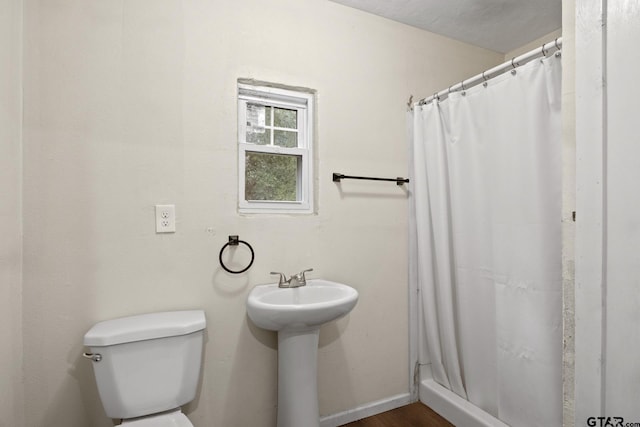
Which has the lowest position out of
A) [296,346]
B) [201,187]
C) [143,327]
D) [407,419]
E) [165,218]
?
[407,419]

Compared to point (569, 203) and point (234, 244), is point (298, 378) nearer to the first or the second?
point (234, 244)

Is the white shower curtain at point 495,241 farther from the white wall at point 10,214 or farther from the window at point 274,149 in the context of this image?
the white wall at point 10,214

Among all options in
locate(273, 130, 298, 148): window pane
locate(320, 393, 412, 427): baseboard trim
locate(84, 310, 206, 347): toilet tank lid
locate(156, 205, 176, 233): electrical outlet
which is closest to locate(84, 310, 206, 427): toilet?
locate(84, 310, 206, 347): toilet tank lid

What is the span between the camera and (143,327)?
1.23m

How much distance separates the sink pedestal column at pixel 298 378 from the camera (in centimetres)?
146

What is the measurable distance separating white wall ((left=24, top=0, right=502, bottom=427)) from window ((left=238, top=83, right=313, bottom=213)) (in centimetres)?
7

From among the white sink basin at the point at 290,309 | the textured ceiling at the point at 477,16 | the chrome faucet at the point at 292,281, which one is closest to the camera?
the white sink basin at the point at 290,309

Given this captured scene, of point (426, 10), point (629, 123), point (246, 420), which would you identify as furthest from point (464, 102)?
point (246, 420)

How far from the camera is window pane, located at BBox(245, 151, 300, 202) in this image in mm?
1687

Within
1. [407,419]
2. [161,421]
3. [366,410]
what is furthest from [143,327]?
[407,419]

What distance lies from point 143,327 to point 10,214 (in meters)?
0.64

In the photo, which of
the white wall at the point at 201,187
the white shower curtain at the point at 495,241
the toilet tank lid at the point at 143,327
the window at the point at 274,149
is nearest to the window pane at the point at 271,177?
the window at the point at 274,149

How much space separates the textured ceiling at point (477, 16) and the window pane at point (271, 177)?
0.98 m

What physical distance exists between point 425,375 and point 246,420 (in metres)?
1.11
